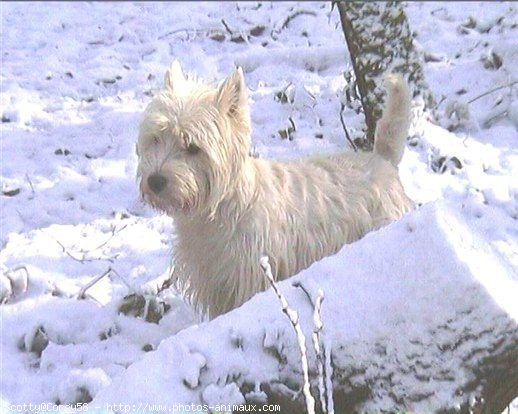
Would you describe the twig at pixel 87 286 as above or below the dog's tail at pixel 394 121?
below

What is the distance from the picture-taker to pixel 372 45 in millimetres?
5441

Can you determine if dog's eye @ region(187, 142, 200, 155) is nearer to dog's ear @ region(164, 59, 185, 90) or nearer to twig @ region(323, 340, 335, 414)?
dog's ear @ region(164, 59, 185, 90)

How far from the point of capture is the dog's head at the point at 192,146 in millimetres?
3521

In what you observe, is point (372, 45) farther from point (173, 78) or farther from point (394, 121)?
point (173, 78)

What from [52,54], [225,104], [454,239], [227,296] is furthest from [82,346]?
[52,54]

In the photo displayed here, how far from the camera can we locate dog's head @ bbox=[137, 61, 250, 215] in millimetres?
3521

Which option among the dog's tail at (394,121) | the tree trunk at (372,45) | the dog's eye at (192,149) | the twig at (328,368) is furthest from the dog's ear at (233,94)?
the tree trunk at (372,45)

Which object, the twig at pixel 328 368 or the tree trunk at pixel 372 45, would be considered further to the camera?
the tree trunk at pixel 372 45

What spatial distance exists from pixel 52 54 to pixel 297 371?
5.63 meters

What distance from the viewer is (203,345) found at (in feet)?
7.81

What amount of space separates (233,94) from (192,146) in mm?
319

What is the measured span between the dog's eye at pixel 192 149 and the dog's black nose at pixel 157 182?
195 millimetres

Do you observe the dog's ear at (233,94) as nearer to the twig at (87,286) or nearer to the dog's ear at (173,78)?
the dog's ear at (173,78)

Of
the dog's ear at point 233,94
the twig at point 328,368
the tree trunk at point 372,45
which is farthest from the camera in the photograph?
the tree trunk at point 372,45
